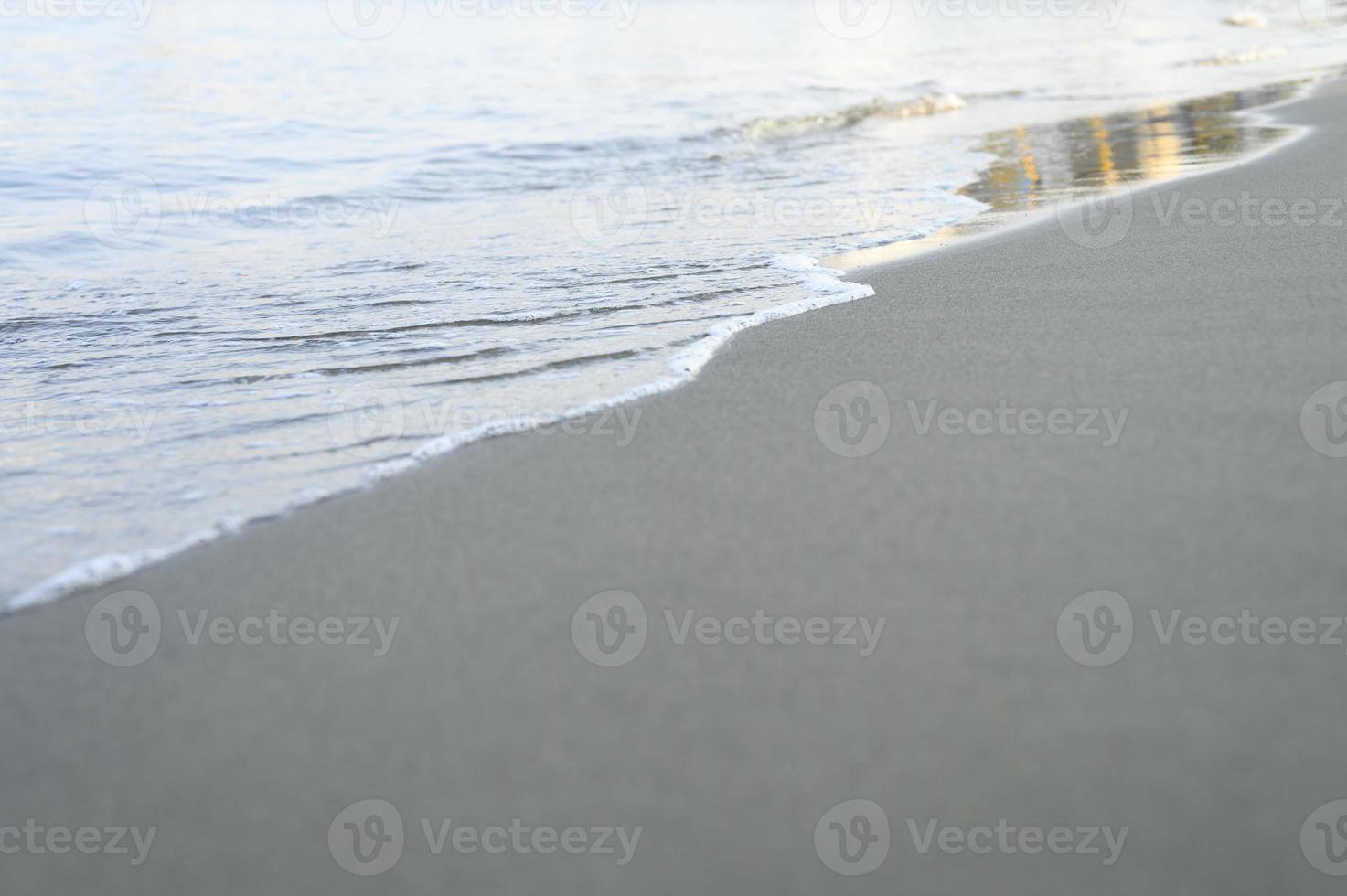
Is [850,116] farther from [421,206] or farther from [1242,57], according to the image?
[1242,57]

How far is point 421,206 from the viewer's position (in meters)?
9.04

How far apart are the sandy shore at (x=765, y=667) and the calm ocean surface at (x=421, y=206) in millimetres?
613

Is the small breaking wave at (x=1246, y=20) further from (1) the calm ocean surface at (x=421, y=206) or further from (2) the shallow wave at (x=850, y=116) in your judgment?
(2) the shallow wave at (x=850, y=116)

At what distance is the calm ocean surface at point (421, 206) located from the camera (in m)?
3.78

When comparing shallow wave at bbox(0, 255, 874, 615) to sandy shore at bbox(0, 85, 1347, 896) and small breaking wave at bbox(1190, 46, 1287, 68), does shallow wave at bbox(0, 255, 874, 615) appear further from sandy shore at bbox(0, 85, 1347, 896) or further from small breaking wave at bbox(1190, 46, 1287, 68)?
small breaking wave at bbox(1190, 46, 1287, 68)

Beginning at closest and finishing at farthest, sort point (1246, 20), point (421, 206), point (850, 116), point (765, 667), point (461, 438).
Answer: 1. point (765, 667)
2. point (461, 438)
3. point (421, 206)
4. point (850, 116)
5. point (1246, 20)

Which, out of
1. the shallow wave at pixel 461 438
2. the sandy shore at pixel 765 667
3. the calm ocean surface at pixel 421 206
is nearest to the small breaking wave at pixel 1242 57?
the calm ocean surface at pixel 421 206

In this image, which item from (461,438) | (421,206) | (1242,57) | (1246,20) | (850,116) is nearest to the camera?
(461,438)

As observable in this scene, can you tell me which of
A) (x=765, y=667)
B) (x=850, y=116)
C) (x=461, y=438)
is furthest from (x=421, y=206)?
(x=765, y=667)

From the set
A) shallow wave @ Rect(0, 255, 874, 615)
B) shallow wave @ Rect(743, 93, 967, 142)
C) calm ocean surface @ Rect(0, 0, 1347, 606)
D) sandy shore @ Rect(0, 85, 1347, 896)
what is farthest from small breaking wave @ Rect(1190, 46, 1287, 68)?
sandy shore @ Rect(0, 85, 1347, 896)

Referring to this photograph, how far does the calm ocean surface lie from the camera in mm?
3783

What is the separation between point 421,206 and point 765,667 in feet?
24.7

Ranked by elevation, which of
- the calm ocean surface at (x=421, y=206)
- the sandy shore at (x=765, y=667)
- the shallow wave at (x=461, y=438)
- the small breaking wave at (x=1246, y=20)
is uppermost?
the small breaking wave at (x=1246, y=20)

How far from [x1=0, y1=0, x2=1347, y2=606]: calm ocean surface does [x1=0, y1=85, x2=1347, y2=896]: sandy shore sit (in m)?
0.61
